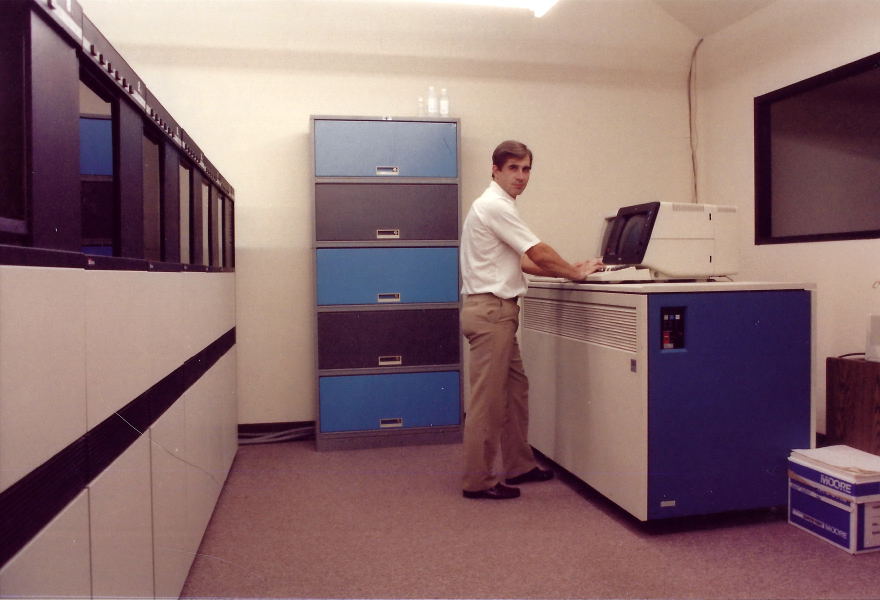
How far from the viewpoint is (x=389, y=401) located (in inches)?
125

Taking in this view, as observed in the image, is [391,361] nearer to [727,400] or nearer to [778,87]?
[727,400]

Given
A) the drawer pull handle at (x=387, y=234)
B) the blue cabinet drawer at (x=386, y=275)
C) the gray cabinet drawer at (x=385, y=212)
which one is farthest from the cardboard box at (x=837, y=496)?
the drawer pull handle at (x=387, y=234)

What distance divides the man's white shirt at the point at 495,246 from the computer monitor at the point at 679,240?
0.37 meters

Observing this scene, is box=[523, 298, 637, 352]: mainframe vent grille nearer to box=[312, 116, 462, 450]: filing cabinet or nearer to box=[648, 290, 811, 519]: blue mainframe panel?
Answer: box=[648, 290, 811, 519]: blue mainframe panel

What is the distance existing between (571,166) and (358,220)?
1.41 metres

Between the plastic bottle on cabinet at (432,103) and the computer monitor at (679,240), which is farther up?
the plastic bottle on cabinet at (432,103)

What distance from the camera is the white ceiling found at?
3398mm

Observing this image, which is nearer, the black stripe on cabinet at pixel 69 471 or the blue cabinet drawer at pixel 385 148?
the black stripe on cabinet at pixel 69 471

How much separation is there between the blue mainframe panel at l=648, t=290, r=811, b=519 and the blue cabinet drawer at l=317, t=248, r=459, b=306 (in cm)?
141

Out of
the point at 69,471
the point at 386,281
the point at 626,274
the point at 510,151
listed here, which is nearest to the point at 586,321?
the point at 626,274

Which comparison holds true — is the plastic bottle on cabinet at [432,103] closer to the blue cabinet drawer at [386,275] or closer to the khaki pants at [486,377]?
the blue cabinet drawer at [386,275]

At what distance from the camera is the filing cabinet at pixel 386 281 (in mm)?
3119

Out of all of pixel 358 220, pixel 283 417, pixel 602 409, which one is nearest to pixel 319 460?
pixel 283 417

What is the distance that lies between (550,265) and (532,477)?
2.98 ft
